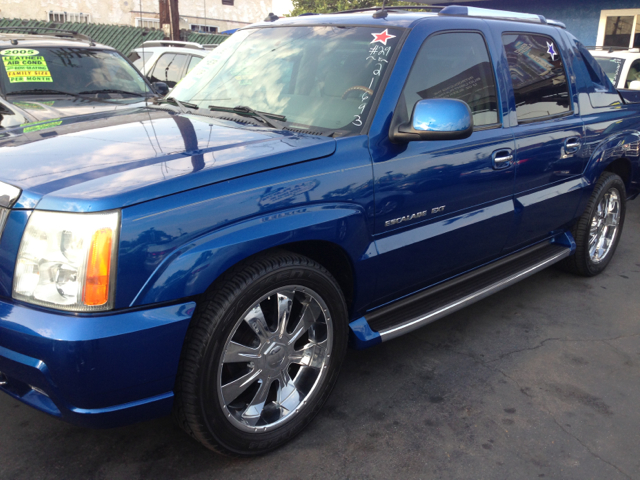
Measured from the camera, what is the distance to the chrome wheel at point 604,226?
4.63m

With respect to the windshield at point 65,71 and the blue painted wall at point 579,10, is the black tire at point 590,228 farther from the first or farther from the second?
the blue painted wall at point 579,10

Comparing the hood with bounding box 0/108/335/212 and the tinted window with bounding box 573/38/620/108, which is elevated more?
the tinted window with bounding box 573/38/620/108

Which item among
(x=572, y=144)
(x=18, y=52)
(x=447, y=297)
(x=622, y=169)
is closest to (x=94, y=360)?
→ (x=447, y=297)

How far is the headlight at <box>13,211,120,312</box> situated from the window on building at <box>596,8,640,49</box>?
15.5m

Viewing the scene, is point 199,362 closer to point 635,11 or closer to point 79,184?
point 79,184

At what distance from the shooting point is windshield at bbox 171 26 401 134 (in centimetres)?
282

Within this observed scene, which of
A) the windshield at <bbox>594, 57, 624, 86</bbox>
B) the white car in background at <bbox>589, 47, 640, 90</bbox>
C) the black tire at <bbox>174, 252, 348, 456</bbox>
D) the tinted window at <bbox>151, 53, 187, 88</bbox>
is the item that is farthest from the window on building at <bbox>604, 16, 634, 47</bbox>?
the black tire at <bbox>174, 252, 348, 456</bbox>

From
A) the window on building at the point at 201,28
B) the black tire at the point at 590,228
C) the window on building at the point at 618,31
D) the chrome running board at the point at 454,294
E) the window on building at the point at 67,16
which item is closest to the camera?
the chrome running board at the point at 454,294

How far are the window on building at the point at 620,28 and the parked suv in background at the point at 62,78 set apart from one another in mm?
12604

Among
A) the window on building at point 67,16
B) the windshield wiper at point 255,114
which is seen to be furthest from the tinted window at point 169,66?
the window on building at point 67,16

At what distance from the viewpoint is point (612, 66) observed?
856cm

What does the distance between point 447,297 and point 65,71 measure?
196 inches

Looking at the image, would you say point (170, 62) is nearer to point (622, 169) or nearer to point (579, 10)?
point (622, 169)

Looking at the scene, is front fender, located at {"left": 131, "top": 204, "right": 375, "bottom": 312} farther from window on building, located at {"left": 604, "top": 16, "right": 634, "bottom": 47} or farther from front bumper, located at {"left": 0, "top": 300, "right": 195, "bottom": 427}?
window on building, located at {"left": 604, "top": 16, "right": 634, "bottom": 47}
